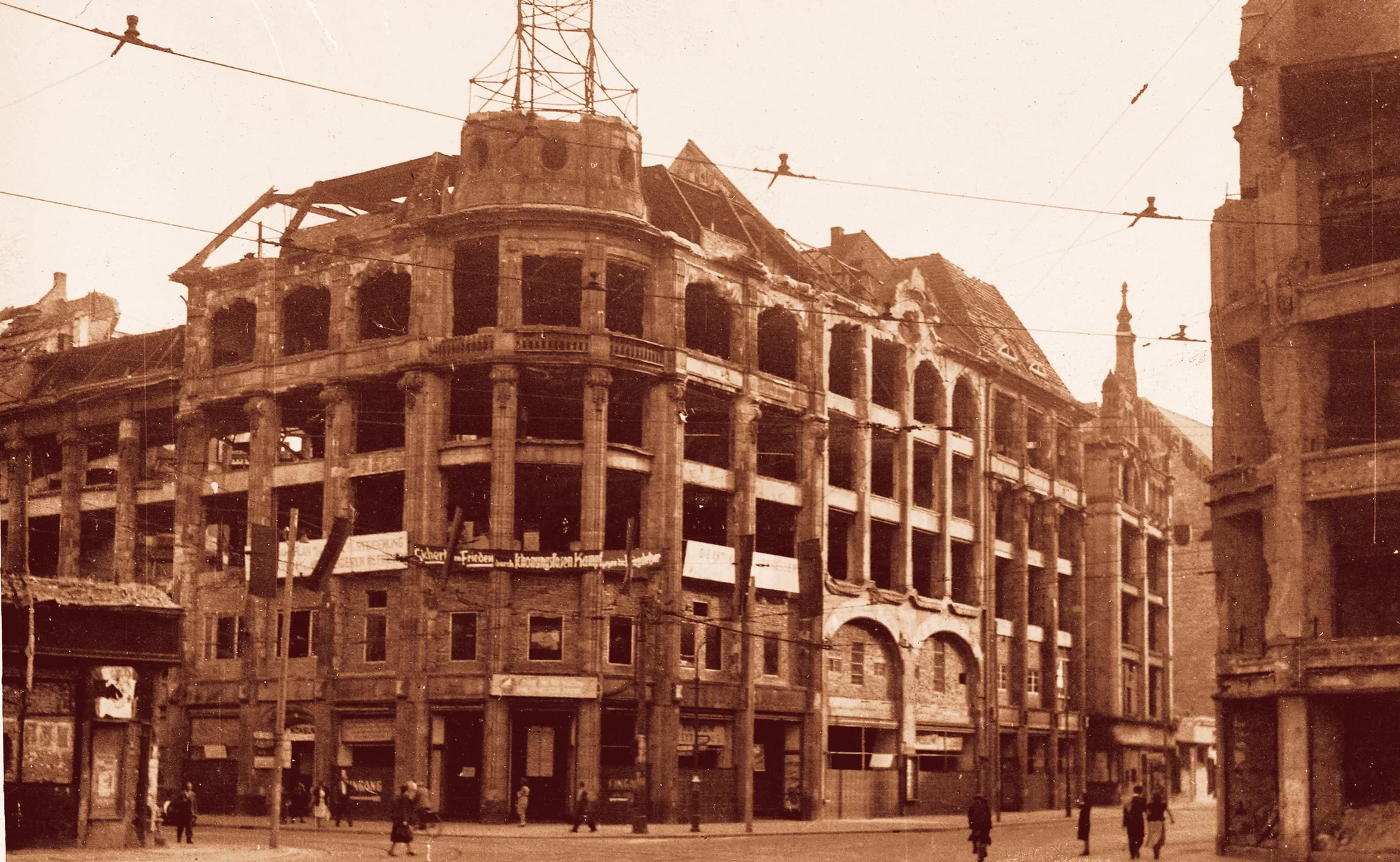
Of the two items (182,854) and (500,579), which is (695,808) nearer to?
(500,579)

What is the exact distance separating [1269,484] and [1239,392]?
3258 millimetres

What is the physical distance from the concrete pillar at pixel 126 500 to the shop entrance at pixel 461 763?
51.0 feet

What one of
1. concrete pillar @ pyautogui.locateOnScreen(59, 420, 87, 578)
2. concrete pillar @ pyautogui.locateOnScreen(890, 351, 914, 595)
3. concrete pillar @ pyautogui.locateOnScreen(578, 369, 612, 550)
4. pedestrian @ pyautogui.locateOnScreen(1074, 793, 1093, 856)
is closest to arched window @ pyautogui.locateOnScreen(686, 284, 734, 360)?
concrete pillar @ pyautogui.locateOnScreen(578, 369, 612, 550)

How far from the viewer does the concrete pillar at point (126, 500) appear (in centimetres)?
5584

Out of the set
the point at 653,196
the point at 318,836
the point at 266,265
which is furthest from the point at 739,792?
the point at 266,265

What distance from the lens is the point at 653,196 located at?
52969mm

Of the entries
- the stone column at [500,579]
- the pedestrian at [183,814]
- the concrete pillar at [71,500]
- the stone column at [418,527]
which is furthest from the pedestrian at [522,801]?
the concrete pillar at [71,500]

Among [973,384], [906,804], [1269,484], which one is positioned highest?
[973,384]

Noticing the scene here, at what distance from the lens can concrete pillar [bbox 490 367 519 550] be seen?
152ft

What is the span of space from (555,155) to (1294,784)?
27199 mm

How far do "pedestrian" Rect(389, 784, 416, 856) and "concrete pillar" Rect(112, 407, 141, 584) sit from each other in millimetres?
27967

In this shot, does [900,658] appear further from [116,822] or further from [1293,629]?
[116,822]

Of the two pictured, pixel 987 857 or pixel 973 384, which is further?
pixel 973 384

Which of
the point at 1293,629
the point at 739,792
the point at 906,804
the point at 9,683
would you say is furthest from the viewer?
the point at 906,804
